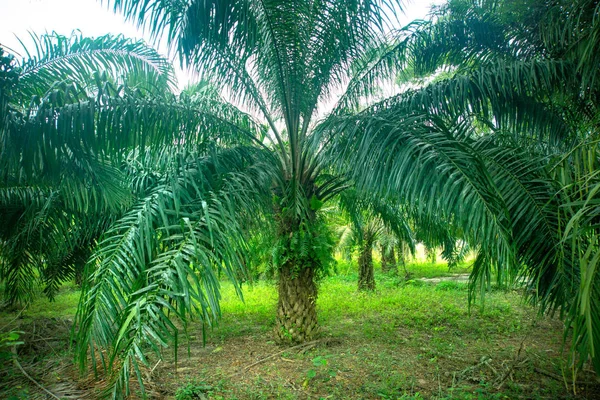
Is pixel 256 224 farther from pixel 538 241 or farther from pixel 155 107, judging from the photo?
pixel 538 241

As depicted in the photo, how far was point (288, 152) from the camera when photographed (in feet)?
15.8

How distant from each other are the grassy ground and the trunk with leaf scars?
19.8 feet

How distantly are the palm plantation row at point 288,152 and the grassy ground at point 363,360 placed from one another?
53 centimetres

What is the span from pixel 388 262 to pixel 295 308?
10.7 meters

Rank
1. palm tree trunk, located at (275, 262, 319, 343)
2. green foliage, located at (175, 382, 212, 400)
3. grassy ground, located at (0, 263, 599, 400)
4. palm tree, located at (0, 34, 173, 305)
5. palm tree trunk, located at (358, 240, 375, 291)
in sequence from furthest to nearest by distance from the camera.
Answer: palm tree trunk, located at (358, 240, 375, 291)
palm tree trunk, located at (275, 262, 319, 343)
grassy ground, located at (0, 263, 599, 400)
green foliage, located at (175, 382, 212, 400)
palm tree, located at (0, 34, 173, 305)

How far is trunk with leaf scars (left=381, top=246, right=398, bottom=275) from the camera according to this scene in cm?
1274

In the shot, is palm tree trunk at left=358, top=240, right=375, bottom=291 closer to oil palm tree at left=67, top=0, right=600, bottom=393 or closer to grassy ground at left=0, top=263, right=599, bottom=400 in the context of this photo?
grassy ground at left=0, top=263, right=599, bottom=400

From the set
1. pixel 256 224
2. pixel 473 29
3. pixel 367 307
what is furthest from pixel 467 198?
pixel 367 307

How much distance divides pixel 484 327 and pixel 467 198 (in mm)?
3673

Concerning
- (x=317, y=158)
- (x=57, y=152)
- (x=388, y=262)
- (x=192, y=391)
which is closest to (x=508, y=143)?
(x=317, y=158)

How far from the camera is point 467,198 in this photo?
255 centimetres

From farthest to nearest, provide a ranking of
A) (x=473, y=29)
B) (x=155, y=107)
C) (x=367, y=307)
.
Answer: (x=367, y=307) < (x=473, y=29) < (x=155, y=107)

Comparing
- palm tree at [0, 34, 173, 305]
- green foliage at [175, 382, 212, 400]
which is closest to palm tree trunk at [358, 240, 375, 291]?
palm tree at [0, 34, 173, 305]

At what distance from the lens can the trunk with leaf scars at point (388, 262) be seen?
12742 mm
